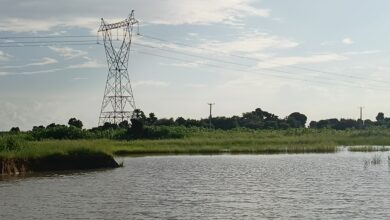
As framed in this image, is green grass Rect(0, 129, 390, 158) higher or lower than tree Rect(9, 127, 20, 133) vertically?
→ lower

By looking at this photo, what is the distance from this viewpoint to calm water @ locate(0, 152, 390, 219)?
25.9m

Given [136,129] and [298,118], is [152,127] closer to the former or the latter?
[136,129]

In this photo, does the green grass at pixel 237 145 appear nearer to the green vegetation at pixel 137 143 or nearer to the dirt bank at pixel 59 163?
the green vegetation at pixel 137 143

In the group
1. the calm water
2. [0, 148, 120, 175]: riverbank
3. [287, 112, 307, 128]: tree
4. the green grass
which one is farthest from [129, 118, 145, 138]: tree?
[287, 112, 307, 128]: tree

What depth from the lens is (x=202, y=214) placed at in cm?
2569

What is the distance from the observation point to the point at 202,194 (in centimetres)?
3228

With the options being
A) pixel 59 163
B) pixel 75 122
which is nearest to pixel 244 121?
pixel 75 122

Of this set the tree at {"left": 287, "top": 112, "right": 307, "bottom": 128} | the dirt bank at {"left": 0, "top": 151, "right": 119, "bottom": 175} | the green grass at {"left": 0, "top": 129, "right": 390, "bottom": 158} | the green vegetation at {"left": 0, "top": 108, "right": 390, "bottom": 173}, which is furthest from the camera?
the tree at {"left": 287, "top": 112, "right": 307, "bottom": 128}

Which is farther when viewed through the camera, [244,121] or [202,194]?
[244,121]

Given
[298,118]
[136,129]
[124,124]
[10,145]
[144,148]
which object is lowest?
[144,148]

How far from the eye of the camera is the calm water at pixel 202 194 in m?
25.9

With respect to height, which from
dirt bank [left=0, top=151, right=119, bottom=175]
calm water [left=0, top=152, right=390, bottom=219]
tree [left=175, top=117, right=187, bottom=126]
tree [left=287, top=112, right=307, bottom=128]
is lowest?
calm water [left=0, top=152, right=390, bottom=219]

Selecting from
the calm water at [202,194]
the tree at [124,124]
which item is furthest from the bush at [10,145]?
the tree at [124,124]

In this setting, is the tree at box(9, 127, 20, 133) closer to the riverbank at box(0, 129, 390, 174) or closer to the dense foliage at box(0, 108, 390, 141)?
the dense foliage at box(0, 108, 390, 141)
